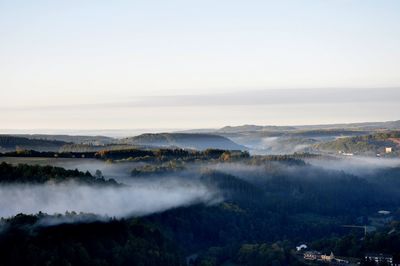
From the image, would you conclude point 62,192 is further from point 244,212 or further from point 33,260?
point 244,212

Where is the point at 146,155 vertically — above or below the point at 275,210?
above

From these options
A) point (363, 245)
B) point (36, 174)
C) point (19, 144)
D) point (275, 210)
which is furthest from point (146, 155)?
point (36, 174)

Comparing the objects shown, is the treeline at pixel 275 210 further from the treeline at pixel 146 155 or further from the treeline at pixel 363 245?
the treeline at pixel 146 155

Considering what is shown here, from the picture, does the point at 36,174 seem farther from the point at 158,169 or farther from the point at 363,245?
the point at 158,169

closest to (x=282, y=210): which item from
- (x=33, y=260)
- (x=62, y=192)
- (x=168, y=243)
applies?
(x=168, y=243)

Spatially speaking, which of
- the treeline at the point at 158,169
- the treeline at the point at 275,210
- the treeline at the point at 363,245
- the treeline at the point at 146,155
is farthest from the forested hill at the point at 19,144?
the treeline at the point at 363,245
